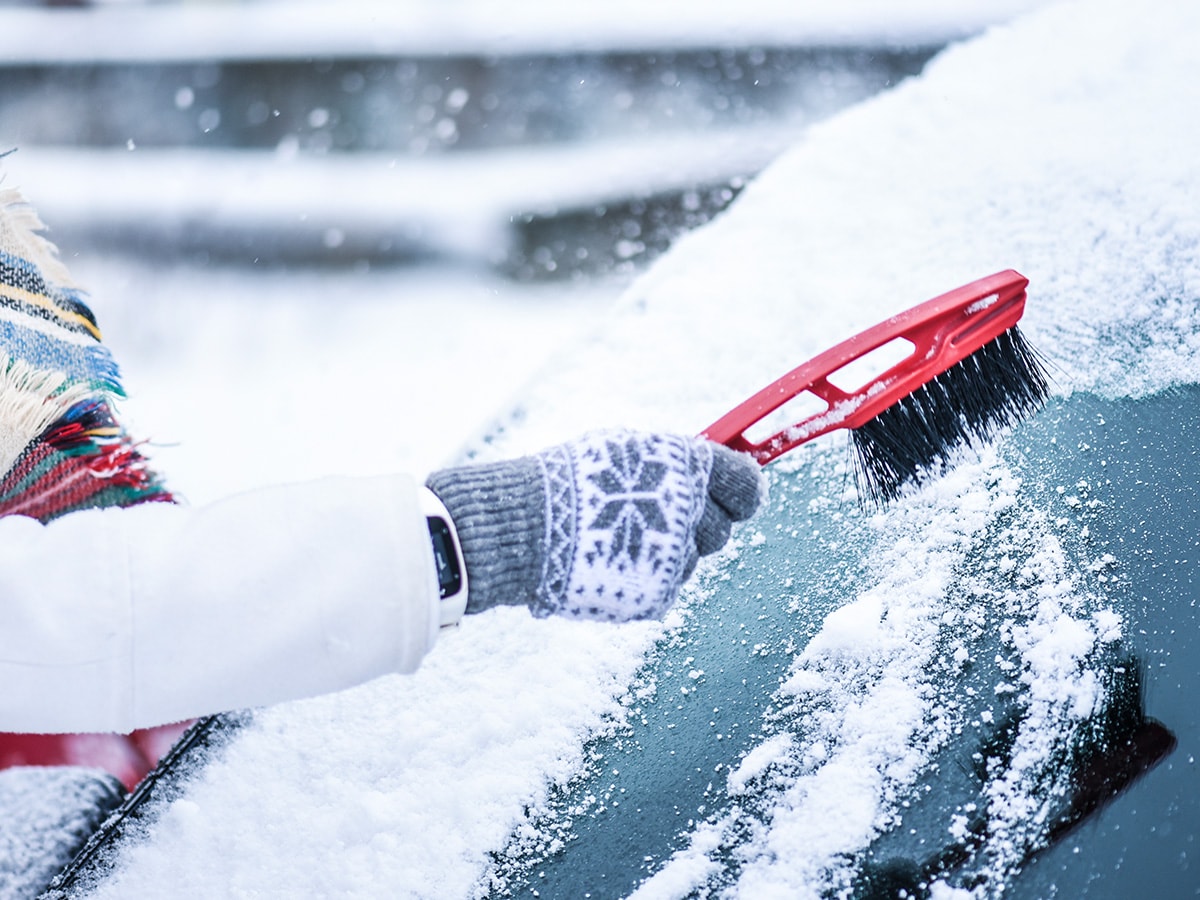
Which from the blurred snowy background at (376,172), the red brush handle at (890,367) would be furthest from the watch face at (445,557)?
the blurred snowy background at (376,172)

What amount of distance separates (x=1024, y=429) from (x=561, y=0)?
1675mm

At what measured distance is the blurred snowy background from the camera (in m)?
1.84

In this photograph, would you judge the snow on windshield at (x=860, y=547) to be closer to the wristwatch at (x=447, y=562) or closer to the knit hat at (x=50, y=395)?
the wristwatch at (x=447, y=562)

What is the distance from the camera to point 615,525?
2.82 feet

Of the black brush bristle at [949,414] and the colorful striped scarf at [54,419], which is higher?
the colorful striped scarf at [54,419]

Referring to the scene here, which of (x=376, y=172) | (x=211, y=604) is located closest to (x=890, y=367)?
(x=211, y=604)

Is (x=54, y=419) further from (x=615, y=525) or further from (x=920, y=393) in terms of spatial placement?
(x=920, y=393)

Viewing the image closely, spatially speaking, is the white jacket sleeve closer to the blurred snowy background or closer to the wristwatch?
the wristwatch

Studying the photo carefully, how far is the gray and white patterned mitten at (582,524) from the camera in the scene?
2.81ft

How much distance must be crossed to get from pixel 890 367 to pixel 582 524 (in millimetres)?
414

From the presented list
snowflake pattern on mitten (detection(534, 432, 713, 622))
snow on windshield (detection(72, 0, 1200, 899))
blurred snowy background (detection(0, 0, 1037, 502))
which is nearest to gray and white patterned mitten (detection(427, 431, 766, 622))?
snowflake pattern on mitten (detection(534, 432, 713, 622))

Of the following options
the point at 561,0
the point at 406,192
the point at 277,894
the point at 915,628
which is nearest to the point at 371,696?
the point at 277,894

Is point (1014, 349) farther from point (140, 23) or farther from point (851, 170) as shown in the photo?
point (140, 23)

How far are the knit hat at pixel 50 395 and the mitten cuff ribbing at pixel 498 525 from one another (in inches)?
16.0
